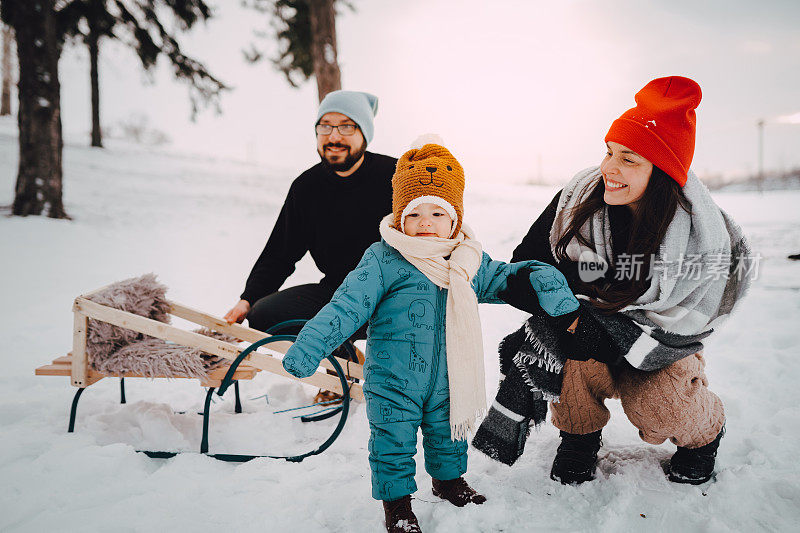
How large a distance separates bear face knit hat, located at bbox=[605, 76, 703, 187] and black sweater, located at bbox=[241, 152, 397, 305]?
62.6 inches

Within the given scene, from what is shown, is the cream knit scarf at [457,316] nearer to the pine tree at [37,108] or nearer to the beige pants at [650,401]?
the beige pants at [650,401]

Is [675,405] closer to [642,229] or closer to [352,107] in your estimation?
[642,229]

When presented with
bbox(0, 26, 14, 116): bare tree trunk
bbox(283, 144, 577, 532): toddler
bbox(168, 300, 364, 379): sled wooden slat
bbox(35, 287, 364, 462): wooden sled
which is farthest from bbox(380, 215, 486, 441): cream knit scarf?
bbox(0, 26, 14, 116): bare tree trunk

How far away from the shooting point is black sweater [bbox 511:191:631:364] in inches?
76.9

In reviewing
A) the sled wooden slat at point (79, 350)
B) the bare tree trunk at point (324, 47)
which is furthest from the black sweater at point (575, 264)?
the bare tree trunk at point (324, 47)

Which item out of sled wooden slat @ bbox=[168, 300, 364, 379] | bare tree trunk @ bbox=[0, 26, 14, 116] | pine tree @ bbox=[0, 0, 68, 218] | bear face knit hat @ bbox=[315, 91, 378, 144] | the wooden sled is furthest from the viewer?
bare tree trunk @ bbox=[0, 26, 14, 116]

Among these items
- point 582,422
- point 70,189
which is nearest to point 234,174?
point 70,189

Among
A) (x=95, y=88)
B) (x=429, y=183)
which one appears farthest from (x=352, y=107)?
(x=95, y=88)

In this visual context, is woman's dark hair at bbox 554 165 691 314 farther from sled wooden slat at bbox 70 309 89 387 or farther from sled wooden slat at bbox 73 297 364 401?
sled wooden slat at bbox 70 309 89 387

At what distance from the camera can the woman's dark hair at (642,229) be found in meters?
1.89

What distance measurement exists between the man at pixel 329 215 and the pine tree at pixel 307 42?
9.42 feet

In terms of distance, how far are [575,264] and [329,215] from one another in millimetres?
1634

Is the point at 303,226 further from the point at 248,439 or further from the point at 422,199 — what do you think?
the point at 422,199

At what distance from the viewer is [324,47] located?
5879 mm
